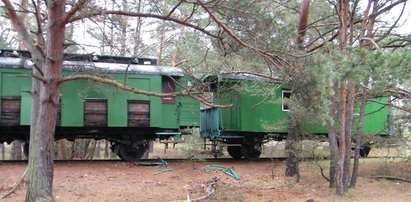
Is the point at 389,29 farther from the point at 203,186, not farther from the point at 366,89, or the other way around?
the point at 203,186

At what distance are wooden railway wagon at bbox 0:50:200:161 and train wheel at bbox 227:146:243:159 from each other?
3.10m

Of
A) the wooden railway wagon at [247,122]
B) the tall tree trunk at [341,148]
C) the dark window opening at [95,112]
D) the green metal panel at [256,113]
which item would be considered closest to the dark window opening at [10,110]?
the dark window opening at [95,112]

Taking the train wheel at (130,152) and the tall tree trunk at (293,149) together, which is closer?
the tall tree trunk at (293,149)

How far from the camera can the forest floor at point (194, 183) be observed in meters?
9.19

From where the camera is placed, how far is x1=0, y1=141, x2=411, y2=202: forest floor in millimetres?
9188

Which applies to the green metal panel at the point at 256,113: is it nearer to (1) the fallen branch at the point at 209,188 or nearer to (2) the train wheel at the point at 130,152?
(2) the train wheel at the point at 130,152

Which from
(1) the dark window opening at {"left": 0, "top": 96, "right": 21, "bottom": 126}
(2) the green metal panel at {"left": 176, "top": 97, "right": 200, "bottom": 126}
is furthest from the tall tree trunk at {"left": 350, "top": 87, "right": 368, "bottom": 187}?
(1) the dark window opening at {"left": 0, "top": 96, "right": 21, "bottom": 126}

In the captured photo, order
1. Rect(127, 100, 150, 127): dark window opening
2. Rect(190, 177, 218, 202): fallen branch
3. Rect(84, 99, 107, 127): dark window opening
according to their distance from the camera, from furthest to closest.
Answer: Rect(127, 100, 150, 127): dark window opening
Rect(84, 99, 107, 127): dark window opening
Rect(190, 177, 218, 202): fallen branch

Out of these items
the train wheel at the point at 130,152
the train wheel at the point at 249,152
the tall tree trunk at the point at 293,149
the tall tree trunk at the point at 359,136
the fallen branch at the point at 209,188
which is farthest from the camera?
the train wheel at the point at 249,152

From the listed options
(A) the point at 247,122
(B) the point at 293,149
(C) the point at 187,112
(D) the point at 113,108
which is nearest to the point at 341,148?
(B) the point at 293,149

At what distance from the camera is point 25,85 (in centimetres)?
1238

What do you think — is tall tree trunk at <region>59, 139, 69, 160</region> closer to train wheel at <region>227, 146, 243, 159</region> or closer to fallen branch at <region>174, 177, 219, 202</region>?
train wheel at <region>227, 146, 243, 159</region>

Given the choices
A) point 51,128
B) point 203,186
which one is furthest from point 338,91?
point 51,128

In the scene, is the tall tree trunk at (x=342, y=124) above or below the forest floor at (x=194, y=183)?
above
